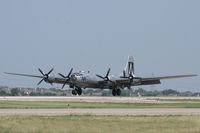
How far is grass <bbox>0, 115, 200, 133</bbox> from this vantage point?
2864cm

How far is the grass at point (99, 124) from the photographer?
28.6 meters

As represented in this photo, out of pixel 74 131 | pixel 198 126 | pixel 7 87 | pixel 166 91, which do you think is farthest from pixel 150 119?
pixel 166 91

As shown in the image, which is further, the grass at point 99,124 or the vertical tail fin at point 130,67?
the vertical tail fin at point 130,67

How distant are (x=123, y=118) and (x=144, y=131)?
699 cm

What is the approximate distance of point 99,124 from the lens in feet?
104

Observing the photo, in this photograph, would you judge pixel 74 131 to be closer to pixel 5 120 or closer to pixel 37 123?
pixel 37 123

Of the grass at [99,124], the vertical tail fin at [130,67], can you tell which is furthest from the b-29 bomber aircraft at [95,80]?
the grass at [99,124]

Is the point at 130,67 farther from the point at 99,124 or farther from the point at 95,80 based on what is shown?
the point at 99,124

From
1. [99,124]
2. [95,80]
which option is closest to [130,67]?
[95,80]

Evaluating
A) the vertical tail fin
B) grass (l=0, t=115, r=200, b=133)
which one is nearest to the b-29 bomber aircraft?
the vertical tail fin

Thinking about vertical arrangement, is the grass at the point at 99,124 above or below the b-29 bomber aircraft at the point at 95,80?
below

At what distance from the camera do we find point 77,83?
9338 cm

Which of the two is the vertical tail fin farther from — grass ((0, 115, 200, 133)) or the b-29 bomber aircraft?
grass ((0, 115, 200, 133))

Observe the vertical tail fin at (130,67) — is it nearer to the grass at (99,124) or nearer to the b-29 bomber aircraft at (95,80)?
the b-29 bomber aircraft at (95,80)
